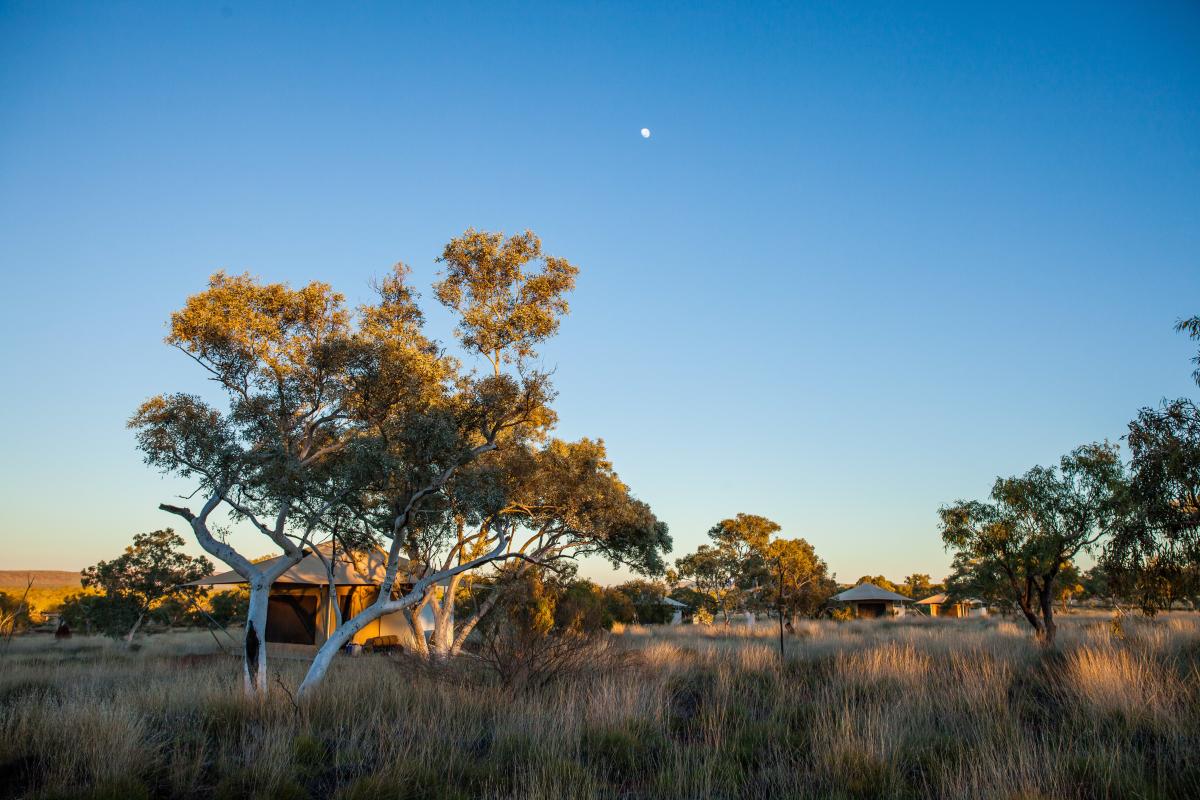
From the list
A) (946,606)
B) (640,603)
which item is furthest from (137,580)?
(946,606)

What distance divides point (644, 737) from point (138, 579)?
25.1 metres

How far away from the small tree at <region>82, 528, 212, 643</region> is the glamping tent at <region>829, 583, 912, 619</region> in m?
42.5

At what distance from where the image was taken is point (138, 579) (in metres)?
25.5

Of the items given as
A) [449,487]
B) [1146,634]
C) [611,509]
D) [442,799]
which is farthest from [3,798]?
[1146,634]

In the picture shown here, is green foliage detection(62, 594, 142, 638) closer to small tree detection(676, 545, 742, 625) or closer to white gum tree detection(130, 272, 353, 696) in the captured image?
white gum tree detection(130, 272, 353, 696)

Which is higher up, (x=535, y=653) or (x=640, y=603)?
(x=535, y=653)

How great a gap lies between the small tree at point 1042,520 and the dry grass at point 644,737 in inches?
181

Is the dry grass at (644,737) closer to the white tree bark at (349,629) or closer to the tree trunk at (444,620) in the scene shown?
the white tree bark at (349,629)

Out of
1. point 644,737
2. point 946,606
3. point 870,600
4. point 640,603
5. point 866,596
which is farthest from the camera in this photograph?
point 946,606

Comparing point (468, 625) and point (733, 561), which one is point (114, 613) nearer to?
point (468, 625)

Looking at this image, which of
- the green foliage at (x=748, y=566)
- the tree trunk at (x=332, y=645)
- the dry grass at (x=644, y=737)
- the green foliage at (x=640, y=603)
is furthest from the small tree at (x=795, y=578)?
the tree trunk at (x=332, y=645)

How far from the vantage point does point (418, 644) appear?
16578 mm

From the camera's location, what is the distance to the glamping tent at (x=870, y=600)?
52.5 metres

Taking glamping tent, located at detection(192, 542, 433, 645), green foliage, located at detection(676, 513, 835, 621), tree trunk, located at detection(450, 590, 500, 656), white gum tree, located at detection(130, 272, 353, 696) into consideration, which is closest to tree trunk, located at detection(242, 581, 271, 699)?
white gum tree, located at detection(130, 272, 353, 696)
